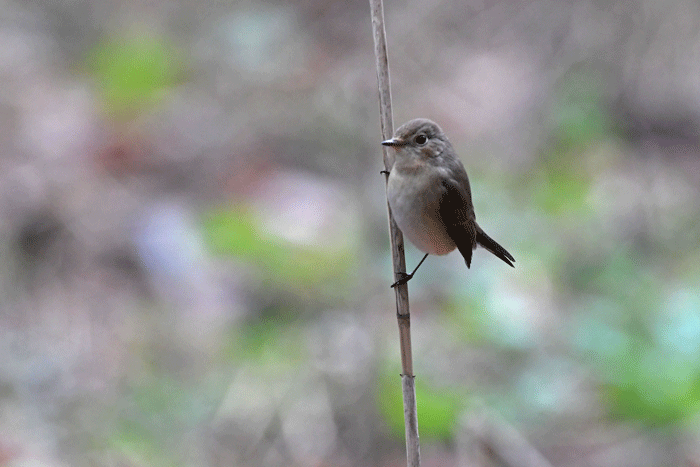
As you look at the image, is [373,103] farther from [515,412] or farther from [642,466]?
[642,466]

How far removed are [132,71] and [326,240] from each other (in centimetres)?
267

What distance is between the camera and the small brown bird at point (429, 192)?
9.18 ft

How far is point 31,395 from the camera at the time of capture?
14.1 ft

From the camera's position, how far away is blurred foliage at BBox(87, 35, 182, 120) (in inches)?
257

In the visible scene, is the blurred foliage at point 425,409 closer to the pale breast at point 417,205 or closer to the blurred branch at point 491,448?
the blurred branch at point 491,448

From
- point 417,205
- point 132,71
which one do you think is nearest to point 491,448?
point 417,205

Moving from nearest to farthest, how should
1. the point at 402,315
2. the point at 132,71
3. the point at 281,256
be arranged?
the point at 402,315 < the point at 281,256 < the point at 132,71

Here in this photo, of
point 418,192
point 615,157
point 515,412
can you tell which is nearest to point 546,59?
point 615,157

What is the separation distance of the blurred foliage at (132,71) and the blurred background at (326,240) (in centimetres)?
3

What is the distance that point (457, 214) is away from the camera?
3057 mm

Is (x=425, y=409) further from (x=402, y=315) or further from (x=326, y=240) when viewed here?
(x=402, y=315)

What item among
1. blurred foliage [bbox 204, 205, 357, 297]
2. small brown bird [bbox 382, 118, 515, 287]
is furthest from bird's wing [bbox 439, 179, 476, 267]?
blurred foliage [bbox 204, 205, 357, 297]

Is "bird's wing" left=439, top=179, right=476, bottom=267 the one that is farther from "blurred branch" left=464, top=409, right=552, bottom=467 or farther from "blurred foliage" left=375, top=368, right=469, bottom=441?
"blurred foliage" left=375, top=368, right=469, bottom=441

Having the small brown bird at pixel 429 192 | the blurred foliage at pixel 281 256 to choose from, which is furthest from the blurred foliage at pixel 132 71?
the small brown bird at pixel 429 192
